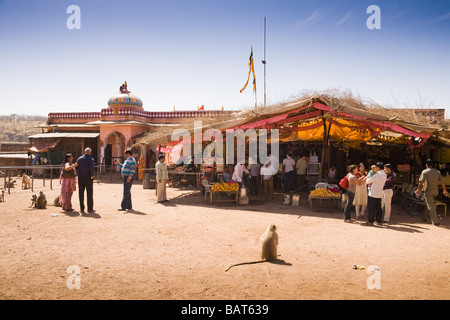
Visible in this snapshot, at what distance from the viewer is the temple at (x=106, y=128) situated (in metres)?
22.3

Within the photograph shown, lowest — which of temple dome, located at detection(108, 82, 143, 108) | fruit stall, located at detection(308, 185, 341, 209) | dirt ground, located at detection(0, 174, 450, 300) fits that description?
dirt ground, located at detection(0, 174, 450, 300)

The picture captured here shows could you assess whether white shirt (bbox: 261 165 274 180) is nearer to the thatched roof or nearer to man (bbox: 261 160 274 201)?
man (bbox: 261 160 274 201)

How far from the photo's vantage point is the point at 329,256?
5824 mm

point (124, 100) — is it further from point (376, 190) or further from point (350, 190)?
point (376, 190)

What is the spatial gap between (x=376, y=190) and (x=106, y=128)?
18.8 metres

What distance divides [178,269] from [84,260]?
1.62 m

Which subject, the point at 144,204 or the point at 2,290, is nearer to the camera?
the point at 2,290

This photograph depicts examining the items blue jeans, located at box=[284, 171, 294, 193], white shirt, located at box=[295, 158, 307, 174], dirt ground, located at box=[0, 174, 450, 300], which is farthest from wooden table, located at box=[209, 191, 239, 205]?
white shirt, located at box=[295, 158, 307, 174]

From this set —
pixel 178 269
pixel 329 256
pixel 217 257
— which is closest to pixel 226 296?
pixel 178 269

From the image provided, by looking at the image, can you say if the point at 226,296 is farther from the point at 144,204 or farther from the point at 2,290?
the point at 144,204

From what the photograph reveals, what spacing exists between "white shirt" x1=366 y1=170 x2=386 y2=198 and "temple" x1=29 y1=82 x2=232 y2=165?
47.7ft

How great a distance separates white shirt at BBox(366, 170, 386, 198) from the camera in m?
8.12

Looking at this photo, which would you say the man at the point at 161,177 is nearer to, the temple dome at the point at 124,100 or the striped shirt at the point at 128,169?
the striped shirt at the point at 128,169

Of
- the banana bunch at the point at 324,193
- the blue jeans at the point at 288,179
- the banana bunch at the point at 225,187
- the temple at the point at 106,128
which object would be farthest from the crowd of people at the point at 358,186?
the temple at the point at 106,128
